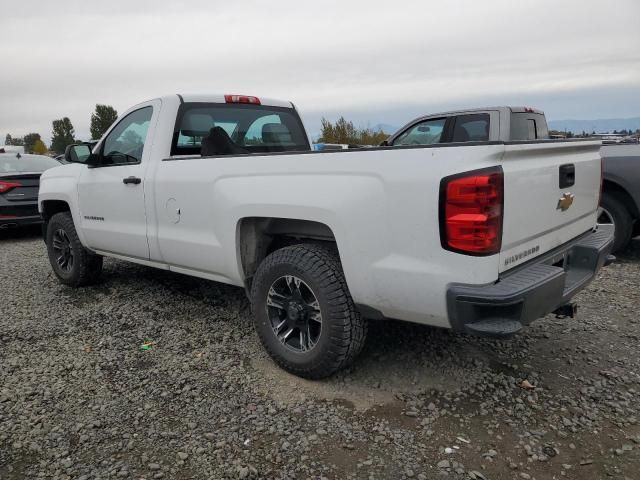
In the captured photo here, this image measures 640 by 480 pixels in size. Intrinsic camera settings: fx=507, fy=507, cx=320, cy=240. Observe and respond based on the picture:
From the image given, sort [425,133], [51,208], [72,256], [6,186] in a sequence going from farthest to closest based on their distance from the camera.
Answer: [6,186] → [425,133] → [51,208] → [72,256]

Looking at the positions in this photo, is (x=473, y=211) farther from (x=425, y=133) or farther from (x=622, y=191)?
(x=425, y=133)

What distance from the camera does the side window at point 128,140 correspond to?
14.1ft

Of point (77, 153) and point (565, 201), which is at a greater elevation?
point (77, 153)

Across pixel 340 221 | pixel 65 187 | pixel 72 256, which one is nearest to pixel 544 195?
pixel 340 221

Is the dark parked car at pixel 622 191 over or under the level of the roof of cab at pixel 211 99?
under

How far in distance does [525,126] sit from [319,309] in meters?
4.82

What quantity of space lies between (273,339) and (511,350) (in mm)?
1671

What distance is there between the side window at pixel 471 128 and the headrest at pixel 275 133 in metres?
2.75

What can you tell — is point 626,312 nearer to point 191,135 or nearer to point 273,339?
point 273,339

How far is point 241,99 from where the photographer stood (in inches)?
179

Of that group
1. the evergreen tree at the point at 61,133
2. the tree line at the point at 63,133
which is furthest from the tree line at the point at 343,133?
the evergreen tree at the point at 61,133

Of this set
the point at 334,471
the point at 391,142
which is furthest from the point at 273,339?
the point at 391,142

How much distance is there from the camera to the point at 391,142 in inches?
286

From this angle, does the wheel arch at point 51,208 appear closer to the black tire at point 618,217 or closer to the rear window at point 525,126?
the rear window at point 525,126
